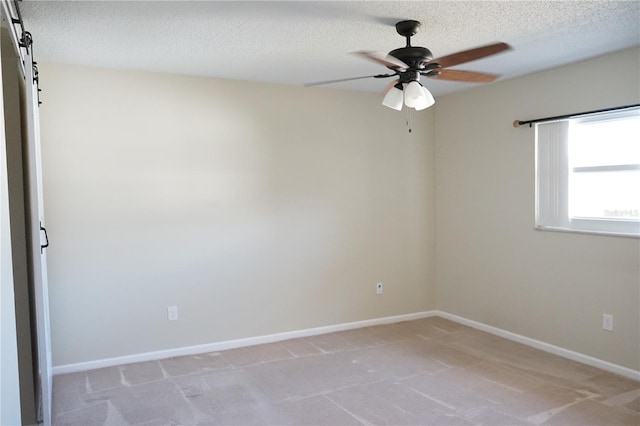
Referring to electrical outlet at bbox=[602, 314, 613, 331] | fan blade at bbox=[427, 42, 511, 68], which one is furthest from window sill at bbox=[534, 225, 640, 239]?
fan blade at bbox=[427, 42, 511, 68]

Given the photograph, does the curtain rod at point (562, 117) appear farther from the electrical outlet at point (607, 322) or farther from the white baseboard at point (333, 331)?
the white baseboard at point (333, 331)

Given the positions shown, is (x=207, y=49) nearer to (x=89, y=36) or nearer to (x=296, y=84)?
(x=89, y=36)

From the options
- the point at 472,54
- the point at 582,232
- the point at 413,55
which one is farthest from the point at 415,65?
the point at 582,232

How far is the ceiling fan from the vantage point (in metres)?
2.43

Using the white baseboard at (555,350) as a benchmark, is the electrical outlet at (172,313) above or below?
above

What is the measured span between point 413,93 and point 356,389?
2014mm

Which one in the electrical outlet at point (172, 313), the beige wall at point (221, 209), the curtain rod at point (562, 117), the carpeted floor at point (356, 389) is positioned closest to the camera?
the carpeted floor at point (356, 389)

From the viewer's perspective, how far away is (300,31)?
2.91 m

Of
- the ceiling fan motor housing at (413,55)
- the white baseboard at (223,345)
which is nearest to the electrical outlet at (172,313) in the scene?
the white baseboard at (223,345)

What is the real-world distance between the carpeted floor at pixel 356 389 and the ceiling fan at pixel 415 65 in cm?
188

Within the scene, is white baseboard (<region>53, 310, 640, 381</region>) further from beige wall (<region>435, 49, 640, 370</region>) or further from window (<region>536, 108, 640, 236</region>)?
window (<region>536, 108, 640, 236</region>)

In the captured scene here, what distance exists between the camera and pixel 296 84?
14.4 feet

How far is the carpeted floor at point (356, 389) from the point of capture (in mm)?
2881

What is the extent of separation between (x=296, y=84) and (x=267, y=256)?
1602mm
